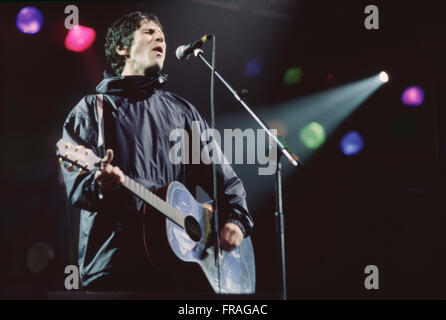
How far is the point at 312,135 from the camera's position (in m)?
4.67

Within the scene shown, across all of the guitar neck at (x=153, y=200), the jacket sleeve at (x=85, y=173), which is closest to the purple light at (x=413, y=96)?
the guitar neck at (x=153, y=200)

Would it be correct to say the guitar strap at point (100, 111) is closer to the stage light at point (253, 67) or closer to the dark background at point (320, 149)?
the dark background at point (320, 149)

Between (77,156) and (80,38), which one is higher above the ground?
(80,38)

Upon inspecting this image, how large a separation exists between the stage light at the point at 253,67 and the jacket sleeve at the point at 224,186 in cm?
185

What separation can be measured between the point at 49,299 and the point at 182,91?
9.37ft

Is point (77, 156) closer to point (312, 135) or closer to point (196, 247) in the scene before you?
point (196, 247)

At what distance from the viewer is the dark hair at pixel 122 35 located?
286cm

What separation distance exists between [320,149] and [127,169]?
2.77 m

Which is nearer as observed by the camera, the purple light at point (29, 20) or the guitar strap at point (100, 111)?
the guitar strap at point (100, 111)

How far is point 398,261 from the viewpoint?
4.42 metres

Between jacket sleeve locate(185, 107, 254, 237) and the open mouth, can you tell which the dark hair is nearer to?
the open mouth

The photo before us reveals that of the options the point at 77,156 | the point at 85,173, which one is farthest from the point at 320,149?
the point at 77,156

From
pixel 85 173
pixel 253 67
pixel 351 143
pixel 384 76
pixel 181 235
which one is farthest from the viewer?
pixel 351 143

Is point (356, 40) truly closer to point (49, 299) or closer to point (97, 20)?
point (97, 20)
